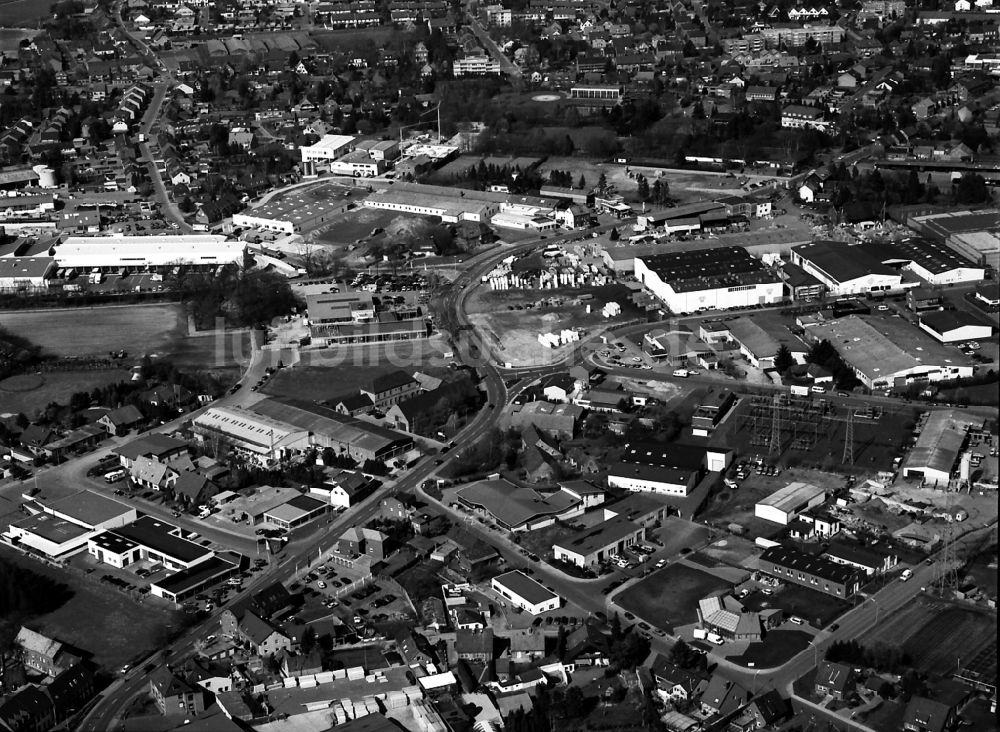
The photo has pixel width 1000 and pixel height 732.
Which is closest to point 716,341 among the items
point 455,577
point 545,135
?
point 455,577

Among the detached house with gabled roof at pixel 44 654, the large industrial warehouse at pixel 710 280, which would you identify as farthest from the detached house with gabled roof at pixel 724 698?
the large industrial warehouse at pixel 710 280

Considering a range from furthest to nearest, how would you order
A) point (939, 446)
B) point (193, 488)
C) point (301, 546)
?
point (193, 488) → point (939, 446) → point (301, 546)

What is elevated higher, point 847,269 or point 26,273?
point 847,269

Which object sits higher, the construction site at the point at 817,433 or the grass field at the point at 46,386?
the construction site at the point at 817,433

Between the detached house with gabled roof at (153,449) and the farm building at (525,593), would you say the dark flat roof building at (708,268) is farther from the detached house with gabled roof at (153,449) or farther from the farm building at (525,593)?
the farm building at (525,593)

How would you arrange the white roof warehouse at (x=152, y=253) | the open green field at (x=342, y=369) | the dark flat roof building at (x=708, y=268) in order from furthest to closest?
the white roof warehouse at (x=152, y=253) < the dark flat roof building at (x=708, y=268) < the open green field at (x=342, y=369)

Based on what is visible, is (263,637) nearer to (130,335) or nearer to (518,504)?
(518,504)

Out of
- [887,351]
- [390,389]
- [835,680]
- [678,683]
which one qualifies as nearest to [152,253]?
[390,389]

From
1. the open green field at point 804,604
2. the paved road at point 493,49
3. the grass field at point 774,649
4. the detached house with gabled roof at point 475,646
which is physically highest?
the paved road at point 493,49
